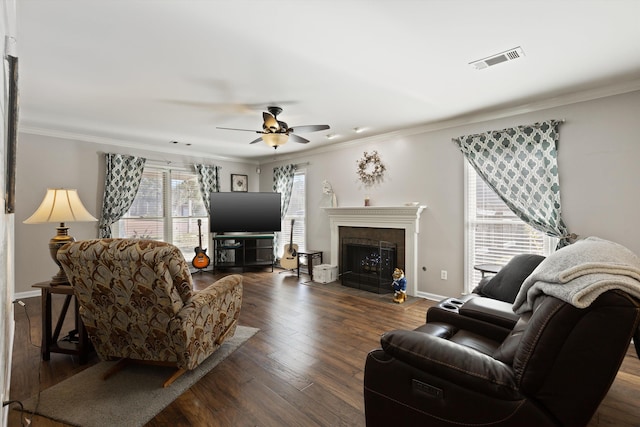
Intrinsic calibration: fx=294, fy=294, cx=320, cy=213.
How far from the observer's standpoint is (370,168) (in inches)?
199

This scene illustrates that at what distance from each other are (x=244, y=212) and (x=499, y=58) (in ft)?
16.2

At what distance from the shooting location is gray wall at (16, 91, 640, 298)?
9.71ft

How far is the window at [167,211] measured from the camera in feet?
17.9

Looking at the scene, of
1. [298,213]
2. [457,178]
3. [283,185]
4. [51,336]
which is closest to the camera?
[51,336]

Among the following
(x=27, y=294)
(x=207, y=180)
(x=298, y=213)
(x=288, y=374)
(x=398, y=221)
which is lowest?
(x=288, y=374)

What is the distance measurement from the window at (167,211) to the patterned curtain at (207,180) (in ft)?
0.40

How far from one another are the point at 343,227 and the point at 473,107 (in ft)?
9.19

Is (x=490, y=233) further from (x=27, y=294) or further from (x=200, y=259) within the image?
(x=27, y=294)

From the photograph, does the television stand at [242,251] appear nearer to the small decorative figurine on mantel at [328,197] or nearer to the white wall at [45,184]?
the small decorative figurine on mantel at [328,197]

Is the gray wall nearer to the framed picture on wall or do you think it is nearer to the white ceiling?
the white ceiling

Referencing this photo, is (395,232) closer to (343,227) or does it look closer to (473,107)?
(343,227)

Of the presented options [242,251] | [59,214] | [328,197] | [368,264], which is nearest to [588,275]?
[59,214]

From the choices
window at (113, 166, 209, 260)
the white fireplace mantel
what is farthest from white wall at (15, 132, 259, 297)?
the white fireplace mantel

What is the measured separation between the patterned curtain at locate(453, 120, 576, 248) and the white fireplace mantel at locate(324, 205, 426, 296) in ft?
3.54
